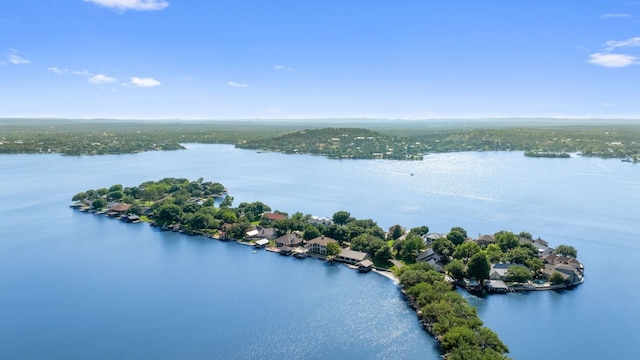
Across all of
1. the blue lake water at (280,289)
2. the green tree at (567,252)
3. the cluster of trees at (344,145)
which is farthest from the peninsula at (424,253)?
the cluster of trees at (344,145)

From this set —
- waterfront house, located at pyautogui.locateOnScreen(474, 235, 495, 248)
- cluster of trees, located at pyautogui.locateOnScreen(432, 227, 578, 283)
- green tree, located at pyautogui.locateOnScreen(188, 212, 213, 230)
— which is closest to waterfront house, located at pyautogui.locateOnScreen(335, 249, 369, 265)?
cluster of trees, located at pyautogui.locateOnScreen(432, 227, 578, 283)

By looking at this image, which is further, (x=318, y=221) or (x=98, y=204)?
(x=98, y=204)

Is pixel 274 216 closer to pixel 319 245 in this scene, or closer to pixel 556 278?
pixel 319 245

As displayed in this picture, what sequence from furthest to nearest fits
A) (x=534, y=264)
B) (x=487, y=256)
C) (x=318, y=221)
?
(x=318, y=221) < (x=487, y=256) < (x=534, y=264)

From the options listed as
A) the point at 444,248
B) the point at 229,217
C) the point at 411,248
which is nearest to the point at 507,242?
the point at 444,248

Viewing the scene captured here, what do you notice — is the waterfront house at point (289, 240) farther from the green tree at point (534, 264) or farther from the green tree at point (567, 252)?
the green tree at point (567, 252)
